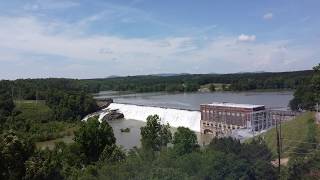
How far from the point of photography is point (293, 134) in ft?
94.0

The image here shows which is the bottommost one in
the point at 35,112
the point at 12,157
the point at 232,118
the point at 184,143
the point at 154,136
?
the point at 35,112

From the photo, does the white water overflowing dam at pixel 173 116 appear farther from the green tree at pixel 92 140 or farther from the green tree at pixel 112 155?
the green tree at pixel 112 155

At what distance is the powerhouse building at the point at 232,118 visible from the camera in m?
41.9

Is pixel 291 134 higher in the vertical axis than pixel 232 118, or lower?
higher

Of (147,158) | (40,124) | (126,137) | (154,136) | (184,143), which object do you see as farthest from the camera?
(40,124)

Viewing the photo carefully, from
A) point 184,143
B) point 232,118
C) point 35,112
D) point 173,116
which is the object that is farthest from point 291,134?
point 35,112

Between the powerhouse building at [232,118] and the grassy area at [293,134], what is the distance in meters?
8.22

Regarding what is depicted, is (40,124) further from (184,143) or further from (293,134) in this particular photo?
(184,143)

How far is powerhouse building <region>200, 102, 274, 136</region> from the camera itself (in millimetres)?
41938

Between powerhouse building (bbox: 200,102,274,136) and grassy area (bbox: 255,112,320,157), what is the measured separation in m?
8.22

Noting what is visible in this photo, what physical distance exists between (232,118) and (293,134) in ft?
57.3

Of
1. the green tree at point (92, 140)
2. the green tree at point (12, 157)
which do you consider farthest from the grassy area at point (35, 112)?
the green tree at point (12, 157)

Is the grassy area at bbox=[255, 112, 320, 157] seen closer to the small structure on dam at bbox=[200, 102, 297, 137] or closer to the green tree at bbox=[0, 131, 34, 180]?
the small structure on dam at bbox=[200, 102, 297, 137]

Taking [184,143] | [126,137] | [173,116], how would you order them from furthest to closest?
[173,116]
[126,137]
[184,143]
